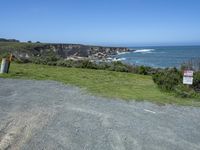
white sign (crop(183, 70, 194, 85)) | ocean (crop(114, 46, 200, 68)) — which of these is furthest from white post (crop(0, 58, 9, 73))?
ocean (crop(114, 46, 200, 68))

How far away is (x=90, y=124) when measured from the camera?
6.86 metres

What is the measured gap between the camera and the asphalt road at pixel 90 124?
5.65m

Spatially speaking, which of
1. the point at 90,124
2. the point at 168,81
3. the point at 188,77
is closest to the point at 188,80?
the point at 188,77

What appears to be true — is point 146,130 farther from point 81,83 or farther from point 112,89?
point 81,83

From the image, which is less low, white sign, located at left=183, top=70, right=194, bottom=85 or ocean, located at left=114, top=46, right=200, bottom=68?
white sign, located at left=183, top=70, right=194, bottom=85

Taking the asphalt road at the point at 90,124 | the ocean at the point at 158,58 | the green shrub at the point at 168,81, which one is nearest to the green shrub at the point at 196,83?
the green shrub at the point at 168,81

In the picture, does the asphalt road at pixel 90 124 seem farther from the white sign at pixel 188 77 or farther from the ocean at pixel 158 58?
the ocean at pixel 158 58

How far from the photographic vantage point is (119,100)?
9789mm

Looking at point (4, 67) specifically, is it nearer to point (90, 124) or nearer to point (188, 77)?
point (188, 77)

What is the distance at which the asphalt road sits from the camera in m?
5.65

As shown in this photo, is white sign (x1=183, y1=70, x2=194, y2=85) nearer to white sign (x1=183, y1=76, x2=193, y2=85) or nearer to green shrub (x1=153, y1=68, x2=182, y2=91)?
white sign (x1=183, y1=76, x2=193, y2=85)

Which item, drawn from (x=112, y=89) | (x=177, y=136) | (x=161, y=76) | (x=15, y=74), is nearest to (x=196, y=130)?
(x=177, y=136)

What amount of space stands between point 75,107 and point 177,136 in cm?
316

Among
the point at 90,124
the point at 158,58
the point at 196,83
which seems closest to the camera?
the point at 90,124
